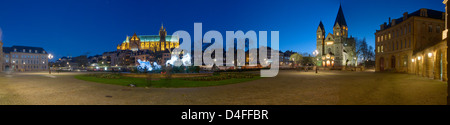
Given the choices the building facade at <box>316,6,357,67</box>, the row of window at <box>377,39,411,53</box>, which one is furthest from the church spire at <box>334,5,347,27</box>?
the row of window at <box>377,39,411,53</box>

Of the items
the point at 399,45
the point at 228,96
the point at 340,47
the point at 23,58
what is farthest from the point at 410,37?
the point at 23,58

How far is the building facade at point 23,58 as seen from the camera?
89.8 m

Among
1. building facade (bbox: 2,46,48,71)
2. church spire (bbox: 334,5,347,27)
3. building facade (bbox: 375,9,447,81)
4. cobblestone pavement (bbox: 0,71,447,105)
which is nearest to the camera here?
cobblestone pavement (bbox: 0,71,447,105)

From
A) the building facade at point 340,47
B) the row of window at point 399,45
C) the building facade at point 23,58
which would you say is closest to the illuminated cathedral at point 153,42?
the building facade at point 23,58

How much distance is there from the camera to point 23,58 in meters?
95.0

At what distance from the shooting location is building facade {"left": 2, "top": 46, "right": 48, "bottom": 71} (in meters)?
89.8

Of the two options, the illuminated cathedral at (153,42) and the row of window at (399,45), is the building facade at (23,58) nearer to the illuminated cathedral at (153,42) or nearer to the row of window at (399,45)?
the illuminated cathedral at (153,42)

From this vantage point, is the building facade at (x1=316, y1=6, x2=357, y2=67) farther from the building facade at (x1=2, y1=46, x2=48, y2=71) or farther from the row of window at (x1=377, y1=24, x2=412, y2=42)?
the building facade at (x1=2, y1=46, x2=48, y2=71)

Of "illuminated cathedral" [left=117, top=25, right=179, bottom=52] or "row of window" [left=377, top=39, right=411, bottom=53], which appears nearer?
"row of window" [left=377, top=39, right=411, bottom=53]

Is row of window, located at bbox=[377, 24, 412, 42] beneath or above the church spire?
beneath

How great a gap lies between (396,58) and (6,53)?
136 m
